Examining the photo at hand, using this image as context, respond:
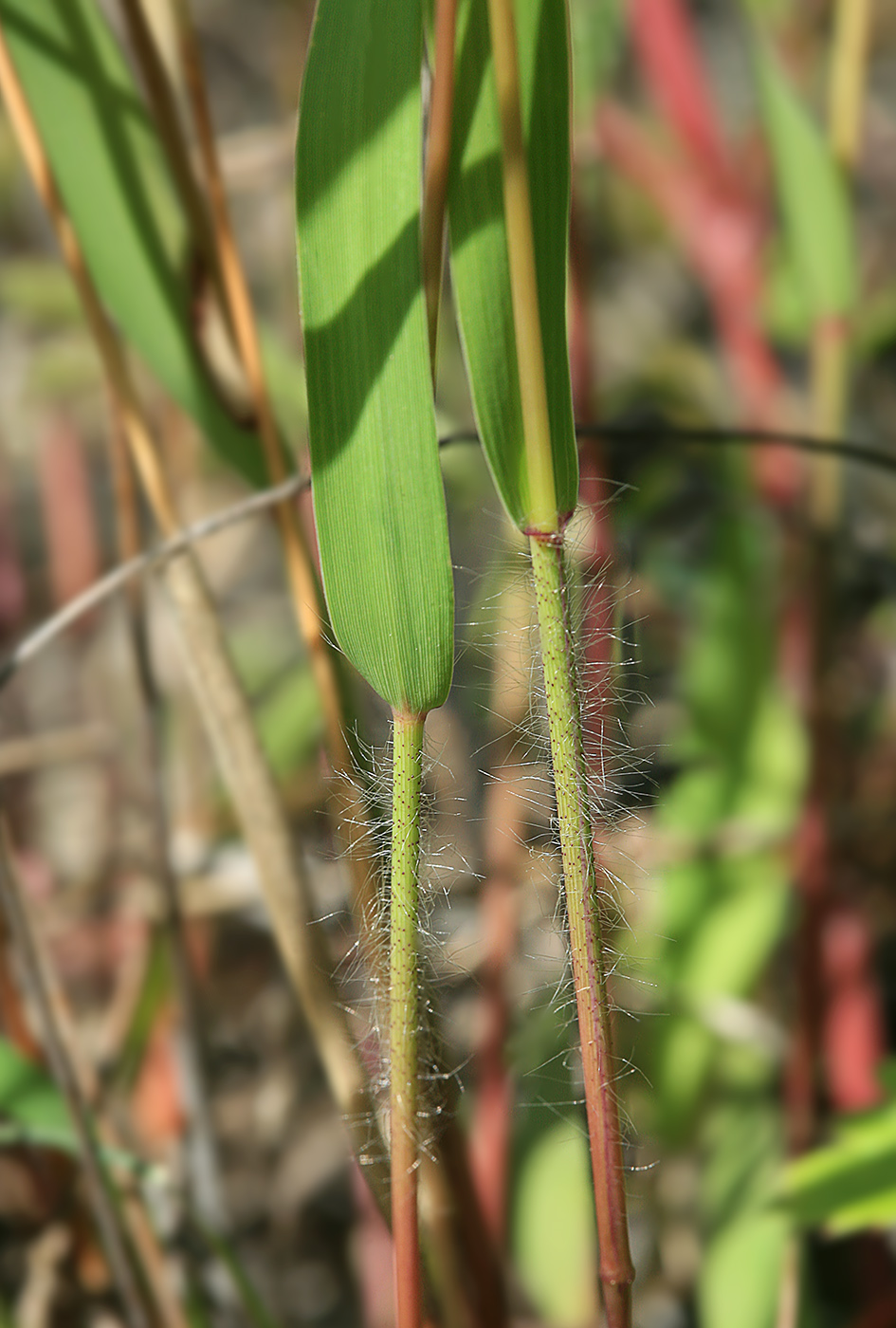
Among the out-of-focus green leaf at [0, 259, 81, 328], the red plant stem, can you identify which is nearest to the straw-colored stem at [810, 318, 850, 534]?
the red plant stem

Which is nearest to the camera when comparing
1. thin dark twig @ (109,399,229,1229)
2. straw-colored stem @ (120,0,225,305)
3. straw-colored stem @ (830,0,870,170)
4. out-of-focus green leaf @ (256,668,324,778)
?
straw-colored stem @ (120,0,225,305)

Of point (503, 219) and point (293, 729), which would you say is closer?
point (503, 219)

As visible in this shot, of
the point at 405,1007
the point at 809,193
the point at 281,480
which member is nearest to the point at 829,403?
the point at 809,193

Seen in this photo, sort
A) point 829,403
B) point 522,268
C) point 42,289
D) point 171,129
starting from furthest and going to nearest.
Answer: point 42,289
point 829,403
point 171,129
point 522,268

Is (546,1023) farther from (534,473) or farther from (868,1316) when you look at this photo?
(534,473)

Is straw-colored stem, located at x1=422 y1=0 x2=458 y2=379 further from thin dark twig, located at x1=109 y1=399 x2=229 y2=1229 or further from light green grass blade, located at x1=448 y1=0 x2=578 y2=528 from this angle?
thin dark twig, located at x1=109 y1=399 x2=229 y2=1229

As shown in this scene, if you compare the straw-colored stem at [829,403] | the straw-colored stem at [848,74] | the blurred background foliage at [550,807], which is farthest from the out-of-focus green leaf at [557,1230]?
the straw-colored stem at [848,74]

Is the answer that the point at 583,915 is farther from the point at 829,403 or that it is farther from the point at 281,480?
the point at 829,403
